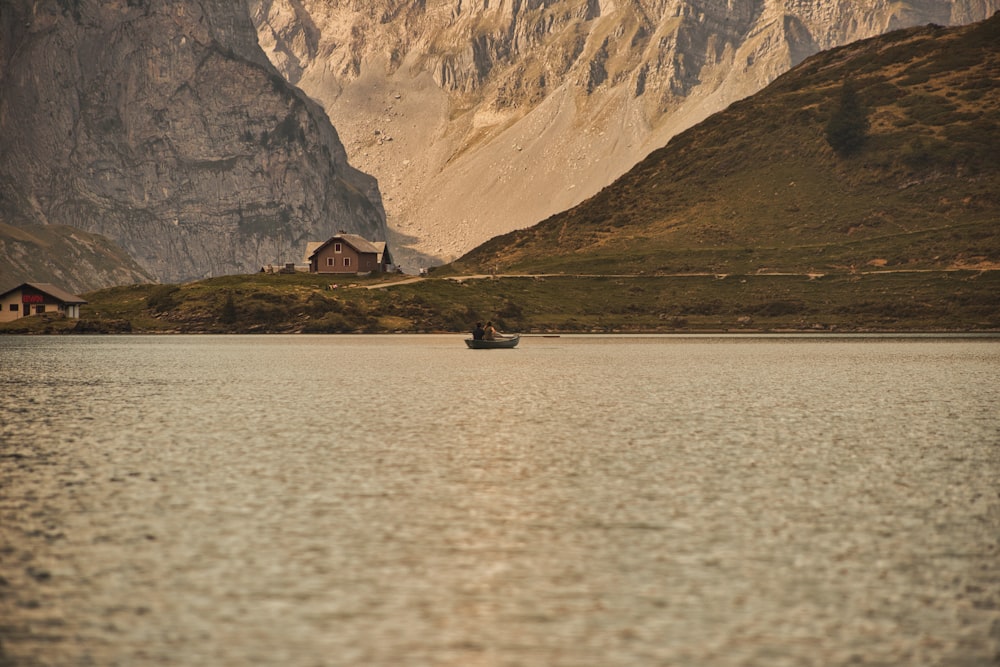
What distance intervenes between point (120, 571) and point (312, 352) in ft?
352

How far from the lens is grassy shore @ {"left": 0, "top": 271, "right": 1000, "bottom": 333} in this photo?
611 ft

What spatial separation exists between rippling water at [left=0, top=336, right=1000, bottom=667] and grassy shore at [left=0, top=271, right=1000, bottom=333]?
128 meters

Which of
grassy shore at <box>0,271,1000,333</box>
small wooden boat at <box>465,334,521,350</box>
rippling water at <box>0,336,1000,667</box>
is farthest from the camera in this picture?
grassy shore at <box>0,271,1000,333</box>

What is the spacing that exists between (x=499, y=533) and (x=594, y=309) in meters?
172

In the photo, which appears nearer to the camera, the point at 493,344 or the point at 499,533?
the point at 499,533

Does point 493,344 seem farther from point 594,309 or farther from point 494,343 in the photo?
point 594,309

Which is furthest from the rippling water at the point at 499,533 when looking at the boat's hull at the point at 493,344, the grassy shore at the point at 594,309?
the grassy shore at the point at 594,309

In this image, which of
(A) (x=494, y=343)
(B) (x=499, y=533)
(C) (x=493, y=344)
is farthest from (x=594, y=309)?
(B) (x=499, y=533)

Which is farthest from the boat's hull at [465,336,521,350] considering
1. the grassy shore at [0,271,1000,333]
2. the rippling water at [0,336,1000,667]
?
the rippling water at [0,336,1000,667]

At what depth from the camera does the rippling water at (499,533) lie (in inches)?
680

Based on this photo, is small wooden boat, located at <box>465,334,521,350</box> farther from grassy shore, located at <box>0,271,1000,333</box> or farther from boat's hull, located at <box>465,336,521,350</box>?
grassy shore, located at <box>0,271,1000,333</box>

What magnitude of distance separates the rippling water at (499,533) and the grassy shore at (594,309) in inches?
5024

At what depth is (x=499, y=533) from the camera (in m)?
25.5

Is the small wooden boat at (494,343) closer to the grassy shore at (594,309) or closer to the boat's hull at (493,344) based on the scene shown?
the boat's hull at (493,344)
